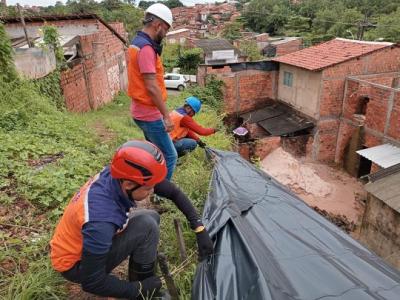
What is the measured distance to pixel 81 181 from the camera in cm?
333

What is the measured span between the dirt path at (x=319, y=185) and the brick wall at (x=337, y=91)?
118 centimetres

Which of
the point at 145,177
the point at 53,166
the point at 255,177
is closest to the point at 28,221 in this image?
the point at 53,166

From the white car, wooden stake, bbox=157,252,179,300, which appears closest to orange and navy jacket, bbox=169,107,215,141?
wooden stake, bbox=157,252,179,300

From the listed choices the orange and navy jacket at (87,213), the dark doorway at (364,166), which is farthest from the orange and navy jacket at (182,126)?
the dark doorway at (364,166)

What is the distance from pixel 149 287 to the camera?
1.88 meters

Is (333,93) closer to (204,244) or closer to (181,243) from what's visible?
(181,243)

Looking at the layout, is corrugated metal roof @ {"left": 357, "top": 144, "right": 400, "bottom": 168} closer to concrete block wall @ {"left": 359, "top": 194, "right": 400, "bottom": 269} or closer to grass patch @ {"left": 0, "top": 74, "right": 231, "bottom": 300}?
concrete block wall @ {"left": 359, "top": 194, "right": 400, "bottom": 269}

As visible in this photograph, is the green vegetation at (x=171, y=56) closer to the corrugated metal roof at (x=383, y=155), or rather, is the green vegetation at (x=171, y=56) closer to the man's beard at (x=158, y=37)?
the corrugated metal roof at (x=383, y=155)

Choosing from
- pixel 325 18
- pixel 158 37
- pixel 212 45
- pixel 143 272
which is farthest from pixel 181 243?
pixel 325 18

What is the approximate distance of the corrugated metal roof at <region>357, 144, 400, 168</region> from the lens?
847 cm

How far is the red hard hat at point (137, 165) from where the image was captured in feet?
5.08

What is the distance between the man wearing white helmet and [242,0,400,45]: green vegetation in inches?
1015

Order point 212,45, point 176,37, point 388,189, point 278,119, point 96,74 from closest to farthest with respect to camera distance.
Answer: point 388,189 < point 96,74 < point 278,119 < point 212,45 < point 176,37

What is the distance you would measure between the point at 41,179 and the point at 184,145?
1.78m
